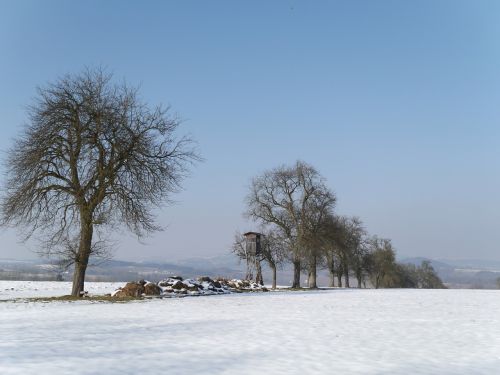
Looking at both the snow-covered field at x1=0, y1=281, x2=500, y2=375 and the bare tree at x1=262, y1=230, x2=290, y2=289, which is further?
the bare tree at x1=262, y1=230, x2=290, y2=289

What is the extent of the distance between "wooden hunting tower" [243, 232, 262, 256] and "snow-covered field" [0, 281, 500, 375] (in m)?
22.4

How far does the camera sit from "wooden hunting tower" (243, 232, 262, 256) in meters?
41.2

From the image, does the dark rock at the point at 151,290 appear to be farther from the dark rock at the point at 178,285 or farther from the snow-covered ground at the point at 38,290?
the snow-covered ground at the point at 38,290

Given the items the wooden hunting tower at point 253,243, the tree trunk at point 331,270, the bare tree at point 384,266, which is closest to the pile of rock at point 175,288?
the wooden hunting tower at point 253,243

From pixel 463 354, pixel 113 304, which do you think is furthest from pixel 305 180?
pixel 463 354

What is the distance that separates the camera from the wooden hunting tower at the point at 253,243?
41.2 meters

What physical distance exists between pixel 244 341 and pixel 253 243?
30.0m

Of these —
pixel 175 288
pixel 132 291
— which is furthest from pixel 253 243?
pixel 132 291

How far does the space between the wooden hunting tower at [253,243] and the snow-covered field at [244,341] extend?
2239cm

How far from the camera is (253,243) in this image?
41469 millimetres

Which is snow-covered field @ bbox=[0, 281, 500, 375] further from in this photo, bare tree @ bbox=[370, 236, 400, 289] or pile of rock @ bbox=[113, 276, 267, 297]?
bare tree @ bbox=[370, 236, 400, 289]

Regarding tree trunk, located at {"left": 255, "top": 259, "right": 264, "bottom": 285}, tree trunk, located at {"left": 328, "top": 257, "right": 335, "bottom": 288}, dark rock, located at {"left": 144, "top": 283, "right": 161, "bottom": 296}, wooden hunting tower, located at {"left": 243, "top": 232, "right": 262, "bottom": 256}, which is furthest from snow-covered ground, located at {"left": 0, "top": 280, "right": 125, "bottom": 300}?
tree trunk, located at {"left": 328, "top": 257, "right": 335, "bottom": 288}

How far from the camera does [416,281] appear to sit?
8775 centimetres

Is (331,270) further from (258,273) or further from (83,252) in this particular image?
(83,252)
